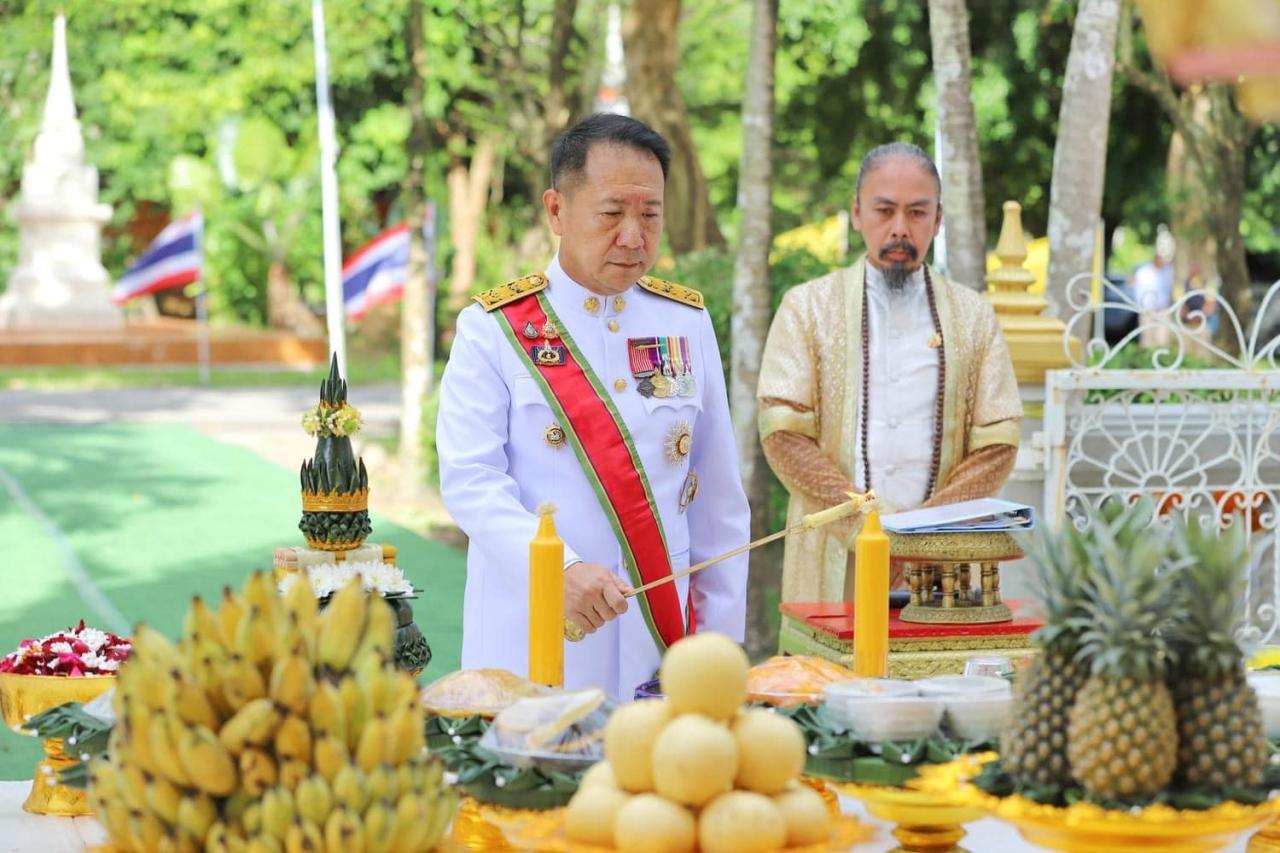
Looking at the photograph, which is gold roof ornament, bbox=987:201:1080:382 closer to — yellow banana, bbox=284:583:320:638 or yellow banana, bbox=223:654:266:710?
yellow banana, bbox=284:583:320:638

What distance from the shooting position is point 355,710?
1.98 metres

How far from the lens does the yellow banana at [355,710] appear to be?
1.98 metres

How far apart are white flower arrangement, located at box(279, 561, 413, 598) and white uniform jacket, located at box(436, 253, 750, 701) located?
0.52ft

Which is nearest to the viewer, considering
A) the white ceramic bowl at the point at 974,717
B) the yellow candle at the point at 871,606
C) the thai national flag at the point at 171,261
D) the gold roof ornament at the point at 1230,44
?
the gold roof ornament at the point at 1230,44

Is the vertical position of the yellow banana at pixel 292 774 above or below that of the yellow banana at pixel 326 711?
below

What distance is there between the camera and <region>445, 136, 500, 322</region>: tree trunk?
29.4 m

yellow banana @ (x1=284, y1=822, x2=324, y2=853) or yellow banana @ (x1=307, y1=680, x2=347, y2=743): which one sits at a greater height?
yellow banana @ (x1=307, y1=680, x2=347, y2=743)

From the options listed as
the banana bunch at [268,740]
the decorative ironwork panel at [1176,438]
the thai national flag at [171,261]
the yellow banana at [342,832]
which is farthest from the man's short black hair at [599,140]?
the thai national flag at [171,261]

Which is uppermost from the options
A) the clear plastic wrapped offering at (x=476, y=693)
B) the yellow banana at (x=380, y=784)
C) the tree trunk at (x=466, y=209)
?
the tree trunk at (x=466, y=209)

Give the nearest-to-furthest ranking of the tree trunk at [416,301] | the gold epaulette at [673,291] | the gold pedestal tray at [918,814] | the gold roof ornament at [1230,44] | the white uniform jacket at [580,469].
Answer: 1. the gold roof ornament at [1230,44]
2. the gold pedestal tray at [918,814]
3. the white uniform jacket at [580,469]
4. the gold epaulette at [673,291]
5. the tree trunk at [416,301]

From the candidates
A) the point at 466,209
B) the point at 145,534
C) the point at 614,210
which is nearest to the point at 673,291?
the point at 614,210

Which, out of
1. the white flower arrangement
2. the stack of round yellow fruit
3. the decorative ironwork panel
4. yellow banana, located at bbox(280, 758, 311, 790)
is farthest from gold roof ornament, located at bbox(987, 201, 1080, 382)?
yellow banana, located at bbox(280, 758, 311, 790)

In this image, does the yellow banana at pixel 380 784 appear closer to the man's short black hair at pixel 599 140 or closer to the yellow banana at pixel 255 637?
the yellow banana at pixel 255 637

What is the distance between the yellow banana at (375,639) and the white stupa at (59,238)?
28577 millimetres
